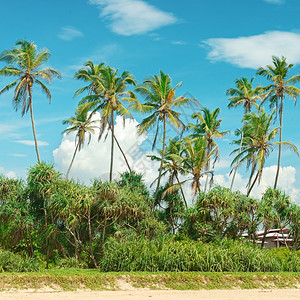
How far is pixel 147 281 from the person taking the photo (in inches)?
579

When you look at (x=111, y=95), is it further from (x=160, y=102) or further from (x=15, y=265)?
(x=15, y=265)

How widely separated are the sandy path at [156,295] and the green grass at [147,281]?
1.72ft

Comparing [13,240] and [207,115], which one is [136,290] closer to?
[13,240]

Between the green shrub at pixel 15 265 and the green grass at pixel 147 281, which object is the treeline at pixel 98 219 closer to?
the green shrub at pixel 15 265

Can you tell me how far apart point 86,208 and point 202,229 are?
6.44 meters

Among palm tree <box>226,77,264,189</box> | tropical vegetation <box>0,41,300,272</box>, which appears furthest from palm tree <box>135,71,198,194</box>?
palm tree <box>226,77,264,189</box>

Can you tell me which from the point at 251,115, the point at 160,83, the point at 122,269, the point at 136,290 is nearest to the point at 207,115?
the point at 251,115

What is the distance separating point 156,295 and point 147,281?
1290 millimetres

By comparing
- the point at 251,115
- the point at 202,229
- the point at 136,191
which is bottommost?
the point at 202,229

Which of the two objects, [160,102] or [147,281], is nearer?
[147,281]

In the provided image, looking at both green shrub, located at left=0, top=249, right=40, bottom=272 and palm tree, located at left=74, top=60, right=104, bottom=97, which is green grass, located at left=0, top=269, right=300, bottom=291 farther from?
palm tree, located at left=74, top=60, right=104, bottom=97

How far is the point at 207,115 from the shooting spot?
36.6m

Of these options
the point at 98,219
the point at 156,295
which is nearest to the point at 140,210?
the point at 98,219

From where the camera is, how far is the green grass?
1398cm
